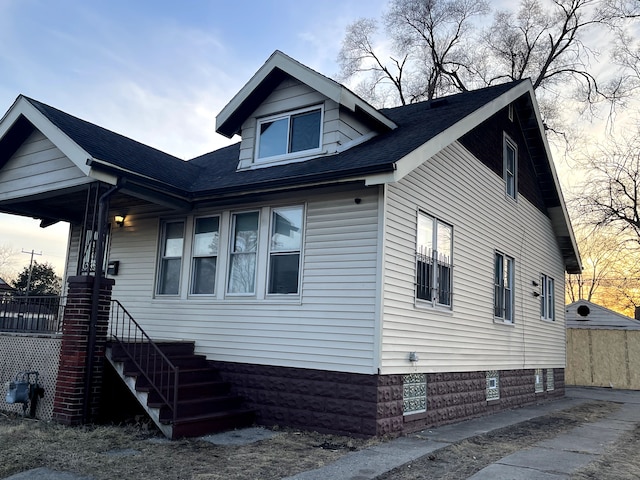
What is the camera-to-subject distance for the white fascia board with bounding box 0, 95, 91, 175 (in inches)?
309

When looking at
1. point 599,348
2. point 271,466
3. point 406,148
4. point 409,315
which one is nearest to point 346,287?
point 409,315

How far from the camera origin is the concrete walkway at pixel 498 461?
5555mm

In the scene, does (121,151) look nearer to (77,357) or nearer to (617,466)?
(77,357)

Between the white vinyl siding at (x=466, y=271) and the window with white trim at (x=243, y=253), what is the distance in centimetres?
240

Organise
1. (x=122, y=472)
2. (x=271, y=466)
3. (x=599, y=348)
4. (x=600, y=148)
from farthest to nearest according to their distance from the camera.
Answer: (x=600, y=148) → (x=599, y=348) → (x=271, y=466) → (x=122, y=472)

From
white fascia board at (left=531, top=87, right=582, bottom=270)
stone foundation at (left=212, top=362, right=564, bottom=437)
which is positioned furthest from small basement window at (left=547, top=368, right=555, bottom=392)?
stone foundation at (left=212, top=362, right=564, bottom=437)

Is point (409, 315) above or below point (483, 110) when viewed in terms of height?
below

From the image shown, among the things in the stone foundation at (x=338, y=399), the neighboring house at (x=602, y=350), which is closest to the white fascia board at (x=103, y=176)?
the stone foundation at (x=338, y=399)

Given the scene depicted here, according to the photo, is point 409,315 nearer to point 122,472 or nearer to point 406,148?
point 406,148

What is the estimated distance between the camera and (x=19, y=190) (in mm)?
9383

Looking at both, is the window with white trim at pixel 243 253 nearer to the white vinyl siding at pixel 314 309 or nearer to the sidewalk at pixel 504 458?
the white vinyl siding at pixel 314 309

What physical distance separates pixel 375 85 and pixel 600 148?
448 inches

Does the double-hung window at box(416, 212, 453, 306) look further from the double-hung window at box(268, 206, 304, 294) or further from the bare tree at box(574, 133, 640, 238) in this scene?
the bare tree at box(574, 133, 640, 238)

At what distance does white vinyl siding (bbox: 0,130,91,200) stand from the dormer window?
3102 millimetres
